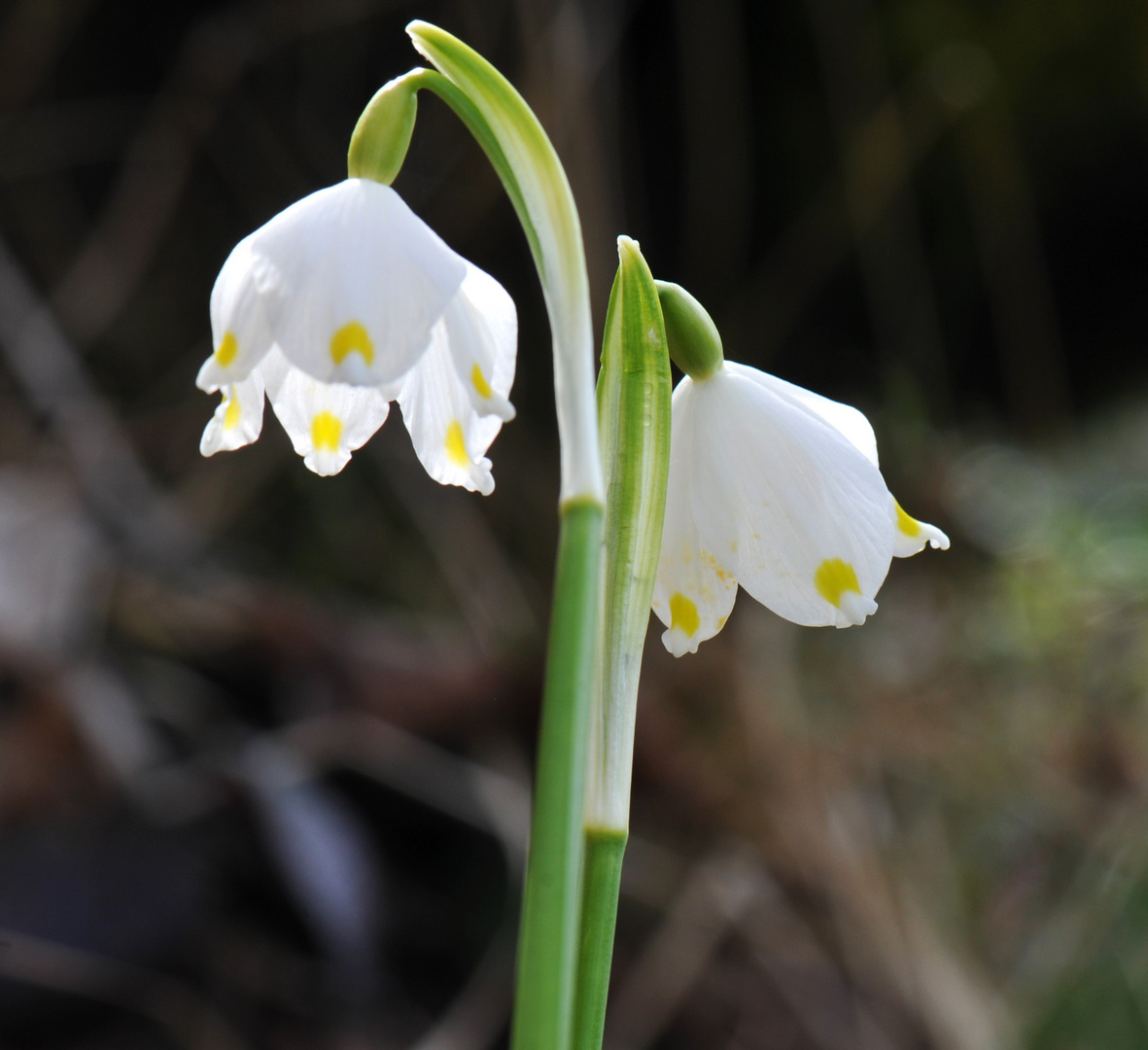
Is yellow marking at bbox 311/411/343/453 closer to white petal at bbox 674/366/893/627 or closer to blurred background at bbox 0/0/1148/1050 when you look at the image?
white petal at bbox 674/366/893/627

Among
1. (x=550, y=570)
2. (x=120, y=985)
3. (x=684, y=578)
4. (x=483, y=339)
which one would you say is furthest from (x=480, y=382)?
(x=550, y=570)

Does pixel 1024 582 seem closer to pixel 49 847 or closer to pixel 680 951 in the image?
pixel 680 951

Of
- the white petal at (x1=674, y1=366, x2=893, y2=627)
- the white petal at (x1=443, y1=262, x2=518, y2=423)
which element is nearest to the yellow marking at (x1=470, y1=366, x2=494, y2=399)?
the white petal at (x1=443, y1=262, x2=518, y2=423)

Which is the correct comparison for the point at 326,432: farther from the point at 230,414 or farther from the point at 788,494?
the point at 788,494

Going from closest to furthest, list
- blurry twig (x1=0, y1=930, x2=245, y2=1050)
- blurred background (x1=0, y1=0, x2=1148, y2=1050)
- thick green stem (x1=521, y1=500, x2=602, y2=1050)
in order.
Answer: thick green stem (x1=521, y1=500, x2=602, y2=1050) → blurry twig (x1=0, y1=930, x2=245, y2=1050) → blurred background (x1=0, y1=0, x2=1148, y2=1050)

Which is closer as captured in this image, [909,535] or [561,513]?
[561,513]

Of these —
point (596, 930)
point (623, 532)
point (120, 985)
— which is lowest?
point (120, 985)

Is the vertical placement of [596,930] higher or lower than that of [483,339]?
lower

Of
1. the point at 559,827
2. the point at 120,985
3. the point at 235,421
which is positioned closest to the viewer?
the point at 559,827
